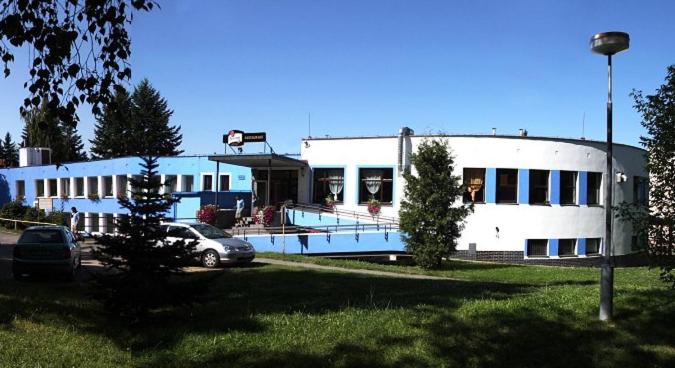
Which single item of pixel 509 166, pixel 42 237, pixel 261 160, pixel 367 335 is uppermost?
pixel 261 160

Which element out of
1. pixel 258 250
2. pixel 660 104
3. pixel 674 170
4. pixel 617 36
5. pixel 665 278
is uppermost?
pixel 617 36

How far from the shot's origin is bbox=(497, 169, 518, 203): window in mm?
30188

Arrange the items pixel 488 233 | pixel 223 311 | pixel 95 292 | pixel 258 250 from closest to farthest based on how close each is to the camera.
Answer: pixel 95 292 → pixel 223 311 → pixel 258 250 → pixel 488 233

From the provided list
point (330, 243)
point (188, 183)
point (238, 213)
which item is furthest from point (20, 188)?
point (330, 243)

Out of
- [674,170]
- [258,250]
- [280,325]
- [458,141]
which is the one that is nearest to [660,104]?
[674,170]

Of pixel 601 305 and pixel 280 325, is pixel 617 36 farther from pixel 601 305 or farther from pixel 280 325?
pixel 280 325

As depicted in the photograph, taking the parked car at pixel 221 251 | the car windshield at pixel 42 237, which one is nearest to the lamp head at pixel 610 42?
the car windshield at pixel 42 237

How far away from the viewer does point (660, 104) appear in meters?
6.79

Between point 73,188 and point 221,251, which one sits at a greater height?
point 73,188

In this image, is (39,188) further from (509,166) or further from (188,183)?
(509,166)

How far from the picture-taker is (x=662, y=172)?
6738 millimetres

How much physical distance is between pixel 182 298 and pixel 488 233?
24.5 meters

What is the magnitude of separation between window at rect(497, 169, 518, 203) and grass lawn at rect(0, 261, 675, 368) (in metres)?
21.9

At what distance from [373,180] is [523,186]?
7.93m
